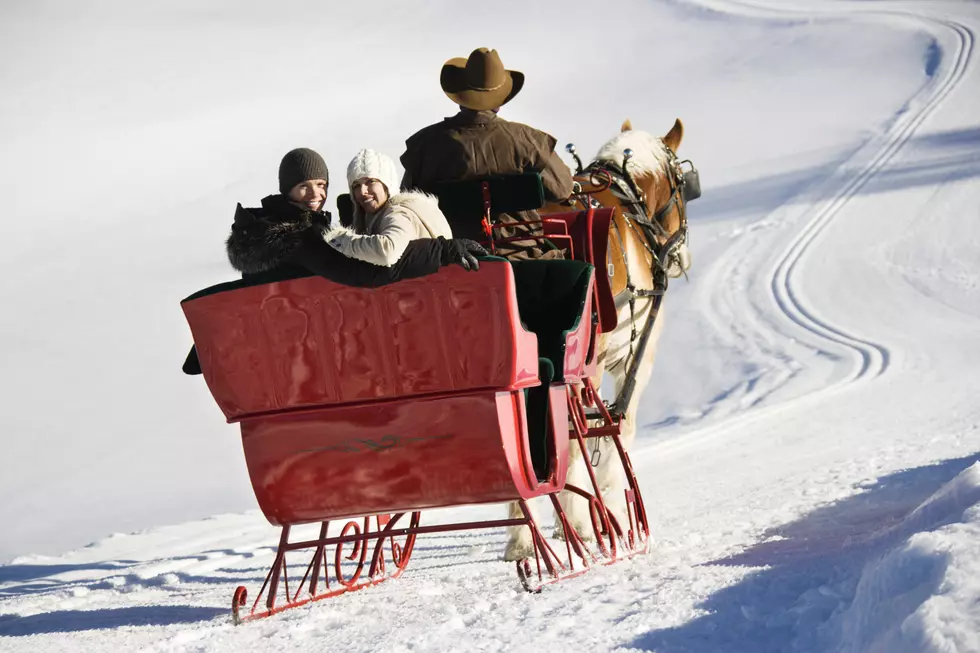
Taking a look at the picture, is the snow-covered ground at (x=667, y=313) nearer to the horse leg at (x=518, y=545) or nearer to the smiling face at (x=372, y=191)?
the horse leg at (x=518, y=545)

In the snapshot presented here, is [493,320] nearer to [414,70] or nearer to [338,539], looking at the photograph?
[338,539]

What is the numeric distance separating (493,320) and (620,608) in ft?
3.14

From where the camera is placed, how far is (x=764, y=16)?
39969 millimetres

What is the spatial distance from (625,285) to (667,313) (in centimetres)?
942

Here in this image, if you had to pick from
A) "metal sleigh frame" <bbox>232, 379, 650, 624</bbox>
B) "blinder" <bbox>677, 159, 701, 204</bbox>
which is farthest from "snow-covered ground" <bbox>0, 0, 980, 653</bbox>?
"blinder" <bbox>677, 159, 701, 204</bbox>

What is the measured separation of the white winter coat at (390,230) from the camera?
3.71m

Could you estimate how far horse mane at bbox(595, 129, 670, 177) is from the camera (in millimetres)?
6281

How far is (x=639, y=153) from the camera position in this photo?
6.44 metres

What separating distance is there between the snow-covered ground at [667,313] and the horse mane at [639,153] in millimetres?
1752

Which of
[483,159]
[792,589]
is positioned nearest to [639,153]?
[483,159]

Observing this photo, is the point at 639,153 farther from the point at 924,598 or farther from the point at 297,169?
the point at 924,598

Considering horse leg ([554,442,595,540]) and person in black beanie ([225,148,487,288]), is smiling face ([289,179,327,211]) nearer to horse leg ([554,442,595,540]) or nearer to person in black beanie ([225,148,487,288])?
person in black beanie ([225,148,487,288])

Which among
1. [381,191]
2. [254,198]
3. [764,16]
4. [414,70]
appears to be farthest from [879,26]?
[381,191]

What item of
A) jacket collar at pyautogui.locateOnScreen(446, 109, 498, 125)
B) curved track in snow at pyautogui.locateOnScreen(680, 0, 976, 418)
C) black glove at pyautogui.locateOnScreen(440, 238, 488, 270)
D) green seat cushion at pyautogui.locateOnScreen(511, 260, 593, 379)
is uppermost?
jacket collar at pyautogui.locateOnScreen(446, 109, 498, 125)
